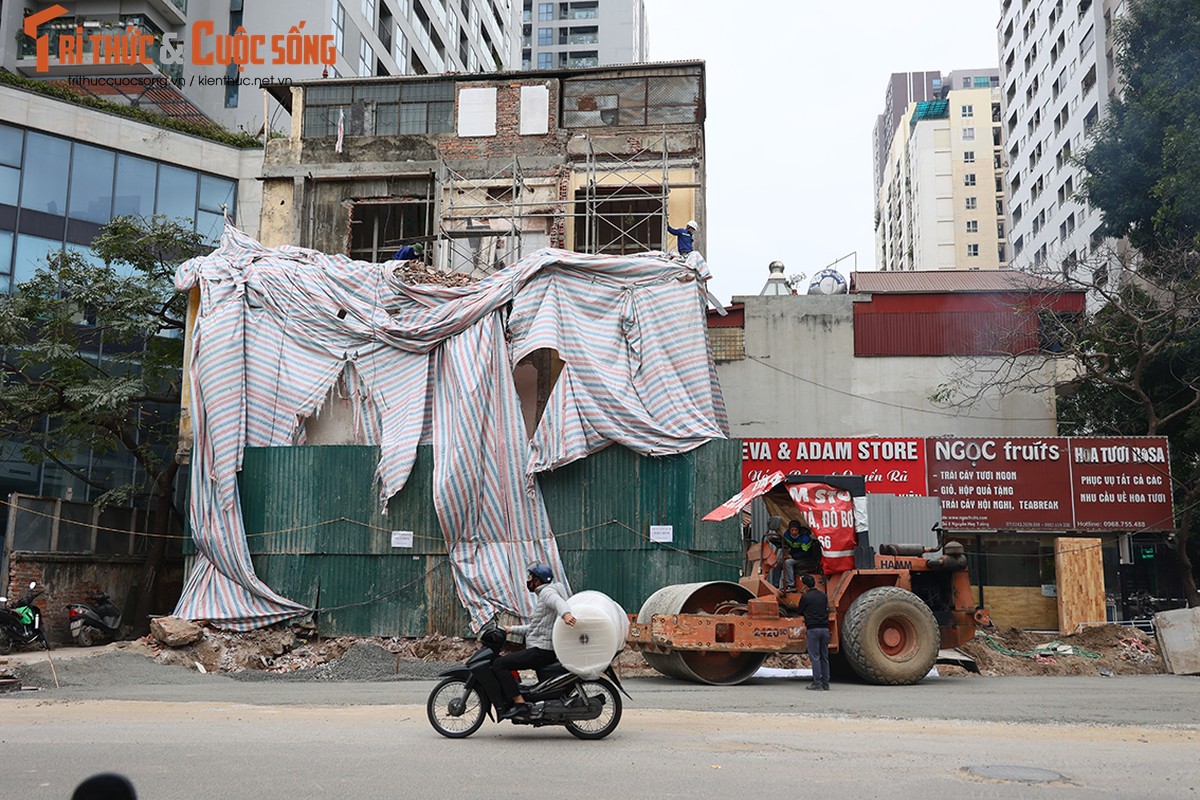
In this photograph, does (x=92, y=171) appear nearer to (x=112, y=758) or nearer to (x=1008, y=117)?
(x=112, y=758)

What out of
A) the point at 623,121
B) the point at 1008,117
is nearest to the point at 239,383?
the point at 623,121

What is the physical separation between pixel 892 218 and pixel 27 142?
3937 inches

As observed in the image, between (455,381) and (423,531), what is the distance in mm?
2752

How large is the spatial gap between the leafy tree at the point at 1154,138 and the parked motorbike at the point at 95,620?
84.9 ft

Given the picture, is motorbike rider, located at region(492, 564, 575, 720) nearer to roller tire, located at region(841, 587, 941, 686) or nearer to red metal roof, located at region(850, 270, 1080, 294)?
roller tire, located at region(841, 587, 941, 686)

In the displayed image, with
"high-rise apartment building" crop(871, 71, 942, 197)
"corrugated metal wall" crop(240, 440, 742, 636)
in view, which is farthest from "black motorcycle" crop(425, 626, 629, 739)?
"high-rise apartment building" crop(871, 71, 942, 197)

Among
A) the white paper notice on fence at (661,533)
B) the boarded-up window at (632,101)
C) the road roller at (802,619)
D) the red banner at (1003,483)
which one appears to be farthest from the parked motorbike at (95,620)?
the red banner at (1003,483)

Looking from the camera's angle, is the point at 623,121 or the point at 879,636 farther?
the point at 623,121

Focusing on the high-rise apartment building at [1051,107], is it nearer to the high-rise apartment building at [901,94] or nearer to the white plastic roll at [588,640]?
the high-rise apartment building at [901,94]

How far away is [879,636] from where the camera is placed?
1488cm

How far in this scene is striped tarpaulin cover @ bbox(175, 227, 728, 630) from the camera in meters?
18.7

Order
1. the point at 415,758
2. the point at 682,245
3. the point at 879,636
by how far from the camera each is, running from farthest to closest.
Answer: the point at 682,245 < the point at 879,636 < the point at 415,758

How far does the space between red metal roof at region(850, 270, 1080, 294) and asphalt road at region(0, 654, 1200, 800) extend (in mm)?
17496

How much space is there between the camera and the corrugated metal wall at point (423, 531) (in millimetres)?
18625
